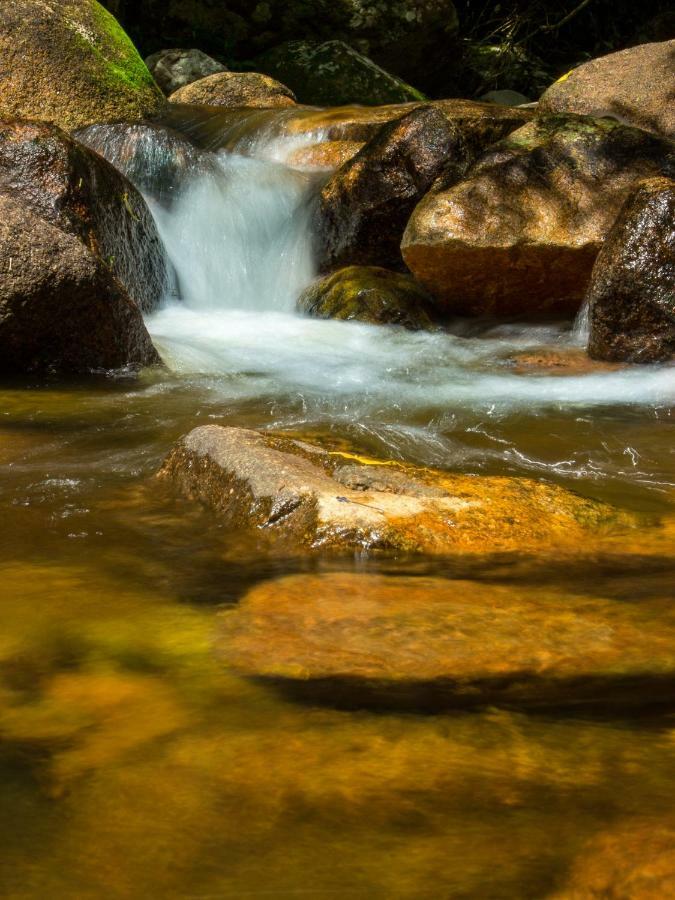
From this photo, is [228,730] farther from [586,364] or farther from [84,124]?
[84,124]

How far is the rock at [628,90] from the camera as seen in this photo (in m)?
10.3

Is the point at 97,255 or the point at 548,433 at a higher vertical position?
the point at 97,255

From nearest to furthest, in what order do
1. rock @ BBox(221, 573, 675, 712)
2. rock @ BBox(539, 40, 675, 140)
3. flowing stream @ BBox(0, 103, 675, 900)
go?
flowing stream @ BBox(0, 103, 675, 900)
rock @ BBox(221, 573, 675, 712)
rock @ BBox(539, 40, 675, 140)

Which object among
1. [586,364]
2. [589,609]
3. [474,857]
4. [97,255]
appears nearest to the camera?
[474,857]

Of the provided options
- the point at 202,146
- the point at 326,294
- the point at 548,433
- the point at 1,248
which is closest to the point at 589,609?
the point at 548,433

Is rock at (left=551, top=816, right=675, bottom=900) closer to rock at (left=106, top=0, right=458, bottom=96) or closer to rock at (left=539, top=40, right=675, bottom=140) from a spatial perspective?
rock at (left=539, top=40, right=675, bottom=140)

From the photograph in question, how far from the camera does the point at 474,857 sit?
143 cm

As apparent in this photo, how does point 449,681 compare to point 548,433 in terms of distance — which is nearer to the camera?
point 449,681

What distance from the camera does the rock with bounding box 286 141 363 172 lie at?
36.8ft

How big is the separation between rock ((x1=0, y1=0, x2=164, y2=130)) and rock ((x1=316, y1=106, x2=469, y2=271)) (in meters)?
A: 4.15

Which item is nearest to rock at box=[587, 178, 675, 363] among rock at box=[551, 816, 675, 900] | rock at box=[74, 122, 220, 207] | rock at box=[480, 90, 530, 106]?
rock at box=[74, 122, 220, 207]

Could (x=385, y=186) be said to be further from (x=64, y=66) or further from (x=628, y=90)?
(x=64, y=66)

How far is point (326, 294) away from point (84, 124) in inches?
199

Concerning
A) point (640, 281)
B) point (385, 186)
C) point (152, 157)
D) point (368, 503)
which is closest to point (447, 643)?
point (368, 503)
